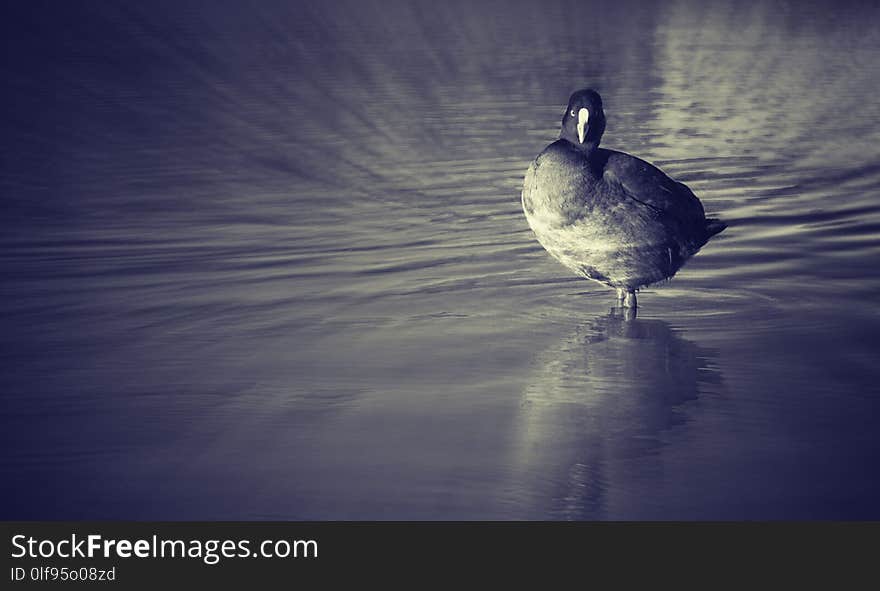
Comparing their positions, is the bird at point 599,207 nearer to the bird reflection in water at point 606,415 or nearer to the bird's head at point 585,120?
the bird's head at point 585,120

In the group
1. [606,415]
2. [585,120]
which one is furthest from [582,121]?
[606,415]

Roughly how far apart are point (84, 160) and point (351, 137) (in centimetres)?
259

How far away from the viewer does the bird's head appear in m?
6.10

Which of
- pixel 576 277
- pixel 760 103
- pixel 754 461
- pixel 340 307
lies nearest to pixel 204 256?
pixel 340 307

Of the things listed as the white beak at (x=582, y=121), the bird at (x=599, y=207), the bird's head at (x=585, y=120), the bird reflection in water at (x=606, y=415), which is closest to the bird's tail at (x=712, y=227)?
the bird at (x=599, y=207)

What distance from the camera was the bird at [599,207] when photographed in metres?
5.99

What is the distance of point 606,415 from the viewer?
16.5 ft

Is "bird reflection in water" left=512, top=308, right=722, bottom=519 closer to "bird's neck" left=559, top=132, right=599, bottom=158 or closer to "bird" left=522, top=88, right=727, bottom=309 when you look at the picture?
"bird" left=522, top=88, right=727, bottom=309

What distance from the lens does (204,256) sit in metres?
7.72

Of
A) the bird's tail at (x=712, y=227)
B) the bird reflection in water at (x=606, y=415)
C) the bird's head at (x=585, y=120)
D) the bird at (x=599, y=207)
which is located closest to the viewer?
the bird reflection in water at (x=606, y=415)

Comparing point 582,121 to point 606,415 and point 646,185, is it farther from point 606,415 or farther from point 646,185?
point 606,415

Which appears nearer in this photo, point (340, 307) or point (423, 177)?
point (340, 307)

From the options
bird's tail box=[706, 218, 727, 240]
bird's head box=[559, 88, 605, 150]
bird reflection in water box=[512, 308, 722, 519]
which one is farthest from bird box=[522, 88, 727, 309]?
A: bird reflection in water box=[512, 308, 722, 519]

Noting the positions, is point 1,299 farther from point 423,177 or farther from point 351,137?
point 351,137
